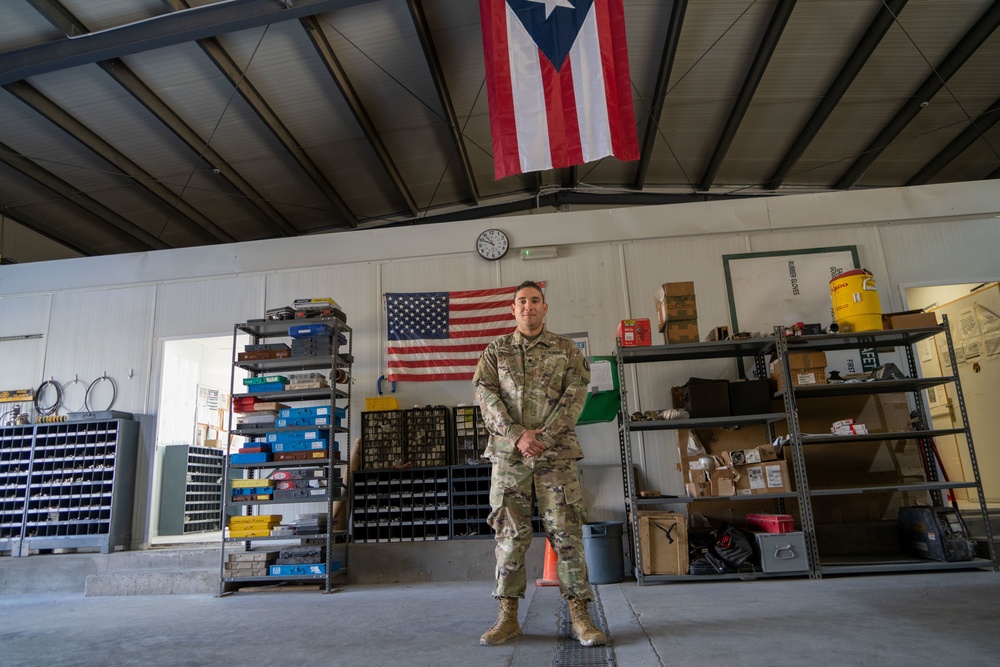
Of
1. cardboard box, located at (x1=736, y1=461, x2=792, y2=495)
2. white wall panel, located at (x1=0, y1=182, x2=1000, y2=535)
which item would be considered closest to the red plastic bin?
cardboard box, located at (x1=736, y1=461, x2=792, y2=495)

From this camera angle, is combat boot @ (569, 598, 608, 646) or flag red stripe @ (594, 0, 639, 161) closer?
combat boot @ (569, 598, 608, 646)

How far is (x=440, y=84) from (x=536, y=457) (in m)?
5.94

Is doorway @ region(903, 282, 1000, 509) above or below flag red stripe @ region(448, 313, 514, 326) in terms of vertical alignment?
below

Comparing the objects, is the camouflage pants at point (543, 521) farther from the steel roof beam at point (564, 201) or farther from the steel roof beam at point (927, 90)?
the steel roof beam at point (564, 201)

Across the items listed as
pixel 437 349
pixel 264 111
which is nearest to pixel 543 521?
pixel 437 349

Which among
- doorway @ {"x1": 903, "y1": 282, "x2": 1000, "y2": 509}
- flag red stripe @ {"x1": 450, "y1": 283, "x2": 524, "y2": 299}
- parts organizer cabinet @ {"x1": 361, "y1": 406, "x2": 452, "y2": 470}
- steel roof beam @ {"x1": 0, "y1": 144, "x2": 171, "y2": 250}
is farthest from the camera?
steel roof beam @ {"x1": 0, "y1": 144, "x2": 171, "y2": 250}

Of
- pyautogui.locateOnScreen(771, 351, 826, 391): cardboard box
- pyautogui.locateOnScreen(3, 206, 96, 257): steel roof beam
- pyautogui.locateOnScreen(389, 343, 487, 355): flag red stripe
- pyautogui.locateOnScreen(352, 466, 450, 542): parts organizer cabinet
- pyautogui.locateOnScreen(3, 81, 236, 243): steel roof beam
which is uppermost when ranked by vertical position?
pyautogui.locateOnScreen(3, 81, 236, 243): steel roof beam

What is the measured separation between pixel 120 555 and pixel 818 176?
11185mm

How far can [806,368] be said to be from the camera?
564 centimetres

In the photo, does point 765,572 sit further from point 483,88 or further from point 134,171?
point 134,171

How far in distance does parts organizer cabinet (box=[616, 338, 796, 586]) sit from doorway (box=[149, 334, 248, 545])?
13.3ft

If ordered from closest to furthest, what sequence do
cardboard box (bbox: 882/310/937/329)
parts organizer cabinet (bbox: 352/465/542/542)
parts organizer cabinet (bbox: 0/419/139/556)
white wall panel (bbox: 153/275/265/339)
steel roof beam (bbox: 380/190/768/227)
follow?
cardboard box (bbox: 882/310/937/329)
parts organizer cabinet (bbox: 352/465/542/542)
parts organizer cabinet (bbox: 0/419/139/556)
white wall panel (bbox: 153/275/265/339)
steel roof beam (bbox: 380/190/768/227)

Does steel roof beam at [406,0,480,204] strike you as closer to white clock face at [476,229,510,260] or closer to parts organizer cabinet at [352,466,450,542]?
white clock face at [476,229,510,260]

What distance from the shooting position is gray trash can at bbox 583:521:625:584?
18.1ft
